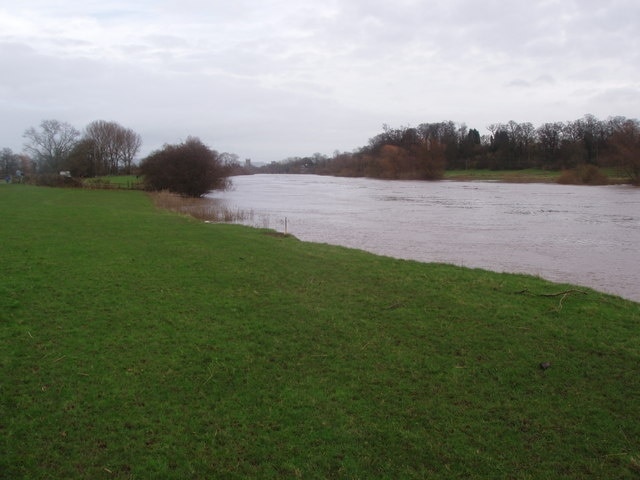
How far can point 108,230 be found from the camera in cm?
1584

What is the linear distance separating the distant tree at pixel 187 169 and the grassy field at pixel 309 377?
1583 inches

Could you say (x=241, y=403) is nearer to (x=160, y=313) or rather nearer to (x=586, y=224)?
(x=160, y=313)

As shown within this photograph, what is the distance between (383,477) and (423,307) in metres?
4.25

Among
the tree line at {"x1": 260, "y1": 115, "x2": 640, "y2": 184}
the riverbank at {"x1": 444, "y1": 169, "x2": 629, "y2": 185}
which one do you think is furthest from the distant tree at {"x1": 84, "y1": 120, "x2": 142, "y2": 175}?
the riverbank at {"x1": 444, "y1": 169, "x2": 629, "y2": 185}

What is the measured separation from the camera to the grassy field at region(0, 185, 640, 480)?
4.08 m

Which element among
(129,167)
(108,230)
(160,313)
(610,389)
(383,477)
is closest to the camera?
(383,477)

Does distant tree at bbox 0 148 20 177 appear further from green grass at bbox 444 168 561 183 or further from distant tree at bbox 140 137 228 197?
green grass at bbox 444 168 561 183

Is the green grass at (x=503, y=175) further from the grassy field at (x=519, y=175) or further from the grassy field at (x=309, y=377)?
the grassy field at (x=309, y=377)

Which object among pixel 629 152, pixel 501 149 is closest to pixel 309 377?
pixel 629 152

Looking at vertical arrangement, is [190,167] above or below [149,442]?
above

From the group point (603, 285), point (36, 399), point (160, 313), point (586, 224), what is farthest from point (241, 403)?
point (586, 224)

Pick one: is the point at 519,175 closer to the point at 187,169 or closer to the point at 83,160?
the point at 187,169

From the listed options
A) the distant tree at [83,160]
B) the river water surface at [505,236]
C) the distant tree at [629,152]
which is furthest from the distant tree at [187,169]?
the distant tree at [629,152]

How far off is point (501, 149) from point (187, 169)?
81.0 m
